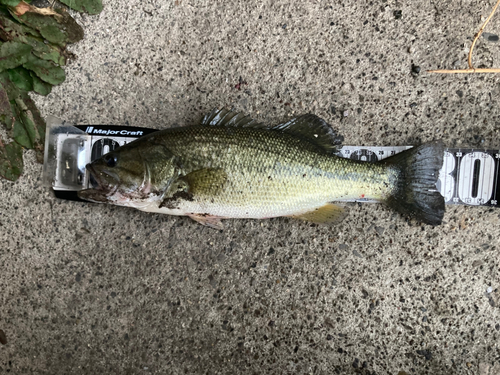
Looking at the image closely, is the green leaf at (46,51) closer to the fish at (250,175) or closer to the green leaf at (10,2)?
the green leaf at (10,2)

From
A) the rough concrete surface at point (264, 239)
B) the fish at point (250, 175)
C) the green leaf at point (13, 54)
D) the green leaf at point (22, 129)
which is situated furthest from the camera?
the green leaf at point (22, 129)

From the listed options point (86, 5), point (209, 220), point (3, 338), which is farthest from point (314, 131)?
point (3, 338)

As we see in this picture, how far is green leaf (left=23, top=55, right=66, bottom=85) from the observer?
2.60 m

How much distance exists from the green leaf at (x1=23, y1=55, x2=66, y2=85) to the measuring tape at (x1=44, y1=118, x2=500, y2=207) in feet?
1.14

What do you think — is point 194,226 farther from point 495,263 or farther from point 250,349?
point 495,263

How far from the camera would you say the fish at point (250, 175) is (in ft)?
7.09

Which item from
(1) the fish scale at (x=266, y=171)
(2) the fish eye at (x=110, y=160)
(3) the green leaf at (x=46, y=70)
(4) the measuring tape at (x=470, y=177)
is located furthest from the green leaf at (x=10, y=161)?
(4) the measuring tape at (x=470, y=177)

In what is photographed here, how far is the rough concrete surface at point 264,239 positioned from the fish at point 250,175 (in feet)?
0.97

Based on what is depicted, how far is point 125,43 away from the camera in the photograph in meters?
2.65

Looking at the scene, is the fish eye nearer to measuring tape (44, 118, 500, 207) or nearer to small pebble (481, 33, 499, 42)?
measuring tape (44, 118, 500, 207)

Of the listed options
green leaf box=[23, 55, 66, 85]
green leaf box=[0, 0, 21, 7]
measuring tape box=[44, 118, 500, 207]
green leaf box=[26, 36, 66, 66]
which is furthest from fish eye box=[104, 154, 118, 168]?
green leaf box=[0, 0, 21, 7]

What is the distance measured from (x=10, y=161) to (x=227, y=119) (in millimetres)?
1978

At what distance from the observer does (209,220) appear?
2.37 metres

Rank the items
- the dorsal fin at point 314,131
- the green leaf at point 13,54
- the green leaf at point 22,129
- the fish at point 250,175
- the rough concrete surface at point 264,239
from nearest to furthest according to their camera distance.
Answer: the fish at point 250,175, the dorsal fin at point 314,131, the rough concrete surface at point 264,239, the green leaf at point 13,54, the green leaf at point 22,129
